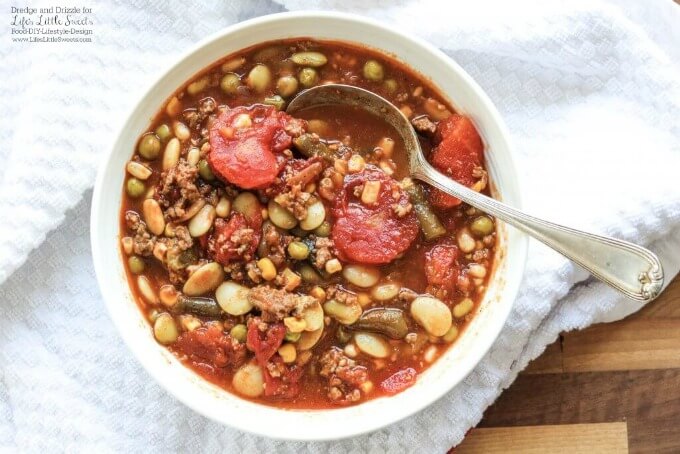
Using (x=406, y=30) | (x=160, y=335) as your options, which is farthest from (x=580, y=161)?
(x=160, y=335)

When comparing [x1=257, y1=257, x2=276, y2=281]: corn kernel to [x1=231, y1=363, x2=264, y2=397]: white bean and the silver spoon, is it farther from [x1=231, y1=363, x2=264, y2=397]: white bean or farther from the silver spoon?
the silver spoon

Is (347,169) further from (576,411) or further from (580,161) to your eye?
(576,411)

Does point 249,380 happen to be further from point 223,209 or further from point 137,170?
point 137,170

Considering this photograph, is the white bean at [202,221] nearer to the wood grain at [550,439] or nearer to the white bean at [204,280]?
the white bean at [204,280]

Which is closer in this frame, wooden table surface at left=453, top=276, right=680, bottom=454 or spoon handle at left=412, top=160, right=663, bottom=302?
spoon handle at left=412, top=160, right=663, bottom=302

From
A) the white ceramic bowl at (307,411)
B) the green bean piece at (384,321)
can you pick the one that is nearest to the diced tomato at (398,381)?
the white ceramic bowl at (307,411)

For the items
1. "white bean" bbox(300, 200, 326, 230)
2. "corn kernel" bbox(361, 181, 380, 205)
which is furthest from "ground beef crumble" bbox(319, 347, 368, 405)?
"corn kernel" bbox(361, 181, 380, 205)
